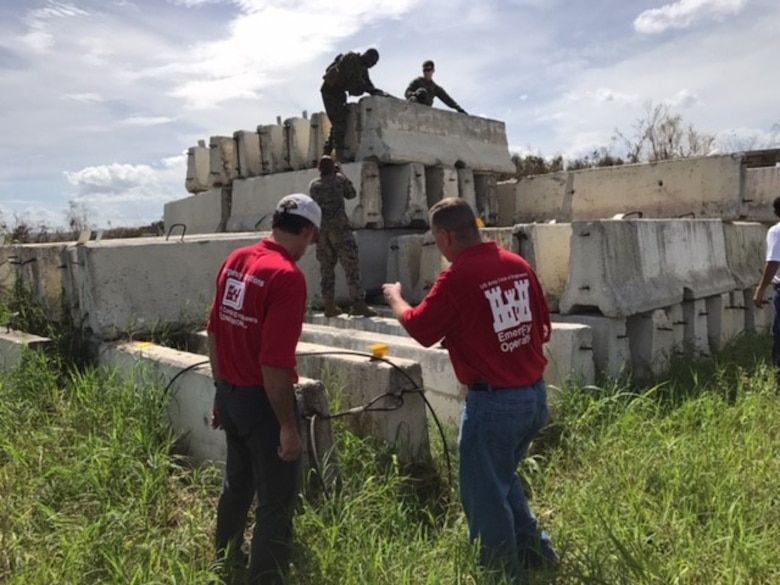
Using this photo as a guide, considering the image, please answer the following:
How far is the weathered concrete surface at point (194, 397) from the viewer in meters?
3.60

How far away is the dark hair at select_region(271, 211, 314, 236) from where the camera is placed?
114 inches

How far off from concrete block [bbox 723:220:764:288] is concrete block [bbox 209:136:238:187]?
19.5 feet

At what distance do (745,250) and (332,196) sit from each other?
4778mm

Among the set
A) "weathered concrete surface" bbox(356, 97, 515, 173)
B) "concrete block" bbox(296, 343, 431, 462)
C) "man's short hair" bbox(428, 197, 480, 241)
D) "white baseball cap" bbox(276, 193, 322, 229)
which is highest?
"weathered concrete surface" bbox(356, 97, 515, 173)

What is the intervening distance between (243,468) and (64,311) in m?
3.41

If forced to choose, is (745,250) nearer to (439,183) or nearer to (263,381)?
(439,183)

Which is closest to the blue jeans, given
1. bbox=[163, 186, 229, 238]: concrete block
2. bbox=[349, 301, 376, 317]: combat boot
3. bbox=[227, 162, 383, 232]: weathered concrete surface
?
bbox=[349, 301, 376, 317]: combat boot

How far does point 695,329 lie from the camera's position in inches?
249

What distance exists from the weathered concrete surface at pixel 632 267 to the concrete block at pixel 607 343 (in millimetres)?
89

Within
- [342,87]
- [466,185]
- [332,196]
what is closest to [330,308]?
[332,196]

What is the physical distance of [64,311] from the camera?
18.6ft

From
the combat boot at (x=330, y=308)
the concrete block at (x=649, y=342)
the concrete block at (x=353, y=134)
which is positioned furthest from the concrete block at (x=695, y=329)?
the concrete block at (x=353, y=134)

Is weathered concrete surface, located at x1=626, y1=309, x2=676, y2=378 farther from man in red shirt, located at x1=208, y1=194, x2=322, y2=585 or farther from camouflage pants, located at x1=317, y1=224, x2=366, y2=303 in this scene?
man in red shirt, located at x1=208, y1=194, x2=322, y2=585

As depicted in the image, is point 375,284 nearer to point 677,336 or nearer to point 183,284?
point 183,284
